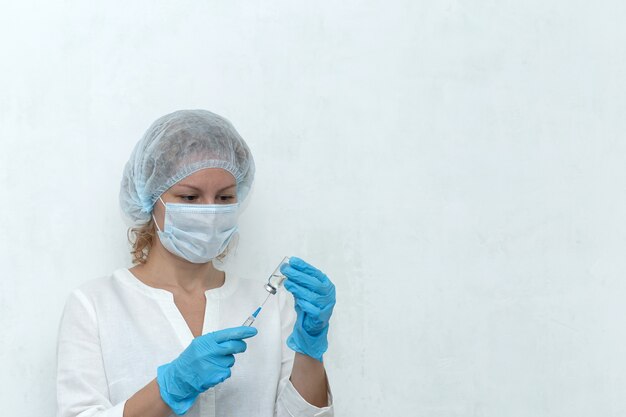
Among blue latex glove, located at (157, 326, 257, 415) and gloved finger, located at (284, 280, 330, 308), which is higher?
gloved finger, located at (284, 280, 330, 308)

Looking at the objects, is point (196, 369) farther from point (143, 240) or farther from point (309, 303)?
point (143, 240)

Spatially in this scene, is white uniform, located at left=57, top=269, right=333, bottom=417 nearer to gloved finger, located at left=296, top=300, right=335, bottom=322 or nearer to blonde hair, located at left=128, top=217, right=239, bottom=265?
blonde hair, located at left=128, top=217, right=239, bottom=265

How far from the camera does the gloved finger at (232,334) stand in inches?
63.6

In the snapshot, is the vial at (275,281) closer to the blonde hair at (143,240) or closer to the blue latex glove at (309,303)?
the blue latex glove at (309,303)

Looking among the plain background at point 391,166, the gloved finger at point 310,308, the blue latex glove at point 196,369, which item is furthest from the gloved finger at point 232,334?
the plain background at point 391,166

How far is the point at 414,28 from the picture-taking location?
224 cm

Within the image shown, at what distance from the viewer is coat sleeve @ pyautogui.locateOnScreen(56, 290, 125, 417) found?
1659 mm

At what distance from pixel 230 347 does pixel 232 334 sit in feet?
0.08

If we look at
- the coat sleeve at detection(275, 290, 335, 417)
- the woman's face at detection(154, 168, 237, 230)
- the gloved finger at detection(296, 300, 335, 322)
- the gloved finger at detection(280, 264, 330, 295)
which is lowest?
the coat sleeve at detection(275, 290, 335, 417)

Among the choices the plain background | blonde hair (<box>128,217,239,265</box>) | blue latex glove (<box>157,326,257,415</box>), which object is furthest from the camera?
the plain background

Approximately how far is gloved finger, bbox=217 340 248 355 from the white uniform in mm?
158

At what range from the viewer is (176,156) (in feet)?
5.82

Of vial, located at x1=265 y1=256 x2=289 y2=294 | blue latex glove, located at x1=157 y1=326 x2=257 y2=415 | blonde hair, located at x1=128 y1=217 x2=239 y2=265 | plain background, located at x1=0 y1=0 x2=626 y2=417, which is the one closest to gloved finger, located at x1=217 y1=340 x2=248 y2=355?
blue latex glove, located at x1=157 y1=326 x2=257 y2=415

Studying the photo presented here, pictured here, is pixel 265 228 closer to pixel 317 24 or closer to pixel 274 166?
pixel 274 166
